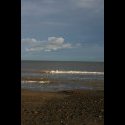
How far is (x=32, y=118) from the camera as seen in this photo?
10844mm
